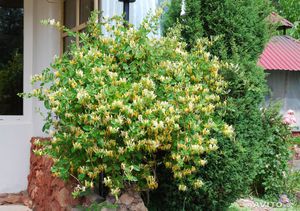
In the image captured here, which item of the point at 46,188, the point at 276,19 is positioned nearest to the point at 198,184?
the point at 46,188

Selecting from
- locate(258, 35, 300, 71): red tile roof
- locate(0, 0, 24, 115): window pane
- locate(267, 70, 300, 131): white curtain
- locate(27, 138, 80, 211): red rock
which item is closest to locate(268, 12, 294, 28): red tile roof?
locate(258, 35, 300, 71): red tile roof

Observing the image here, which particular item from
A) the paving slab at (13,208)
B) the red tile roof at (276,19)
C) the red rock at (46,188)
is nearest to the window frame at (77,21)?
the red rock at (46,188)

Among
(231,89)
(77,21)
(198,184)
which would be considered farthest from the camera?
(77,21)

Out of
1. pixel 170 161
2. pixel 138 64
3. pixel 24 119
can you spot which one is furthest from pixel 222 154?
pixel 24 119

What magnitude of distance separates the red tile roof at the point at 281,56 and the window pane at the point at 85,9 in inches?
249

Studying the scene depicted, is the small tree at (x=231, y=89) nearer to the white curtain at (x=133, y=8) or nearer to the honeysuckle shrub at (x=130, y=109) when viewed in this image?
the honeysuckle shrub at (x=130, y=109)

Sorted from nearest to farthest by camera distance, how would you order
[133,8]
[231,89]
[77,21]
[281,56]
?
[231,89] → [133,8] → [77,21] → [281,56]

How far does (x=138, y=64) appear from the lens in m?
3.48

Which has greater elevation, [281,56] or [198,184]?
[281,56]

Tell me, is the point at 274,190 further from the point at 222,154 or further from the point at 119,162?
the point at 119,162

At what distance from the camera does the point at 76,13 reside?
15.6ft

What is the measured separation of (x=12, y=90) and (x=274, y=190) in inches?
133

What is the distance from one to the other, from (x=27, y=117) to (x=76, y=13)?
1315 mm

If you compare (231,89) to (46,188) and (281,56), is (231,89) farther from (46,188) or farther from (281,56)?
(281,56)
